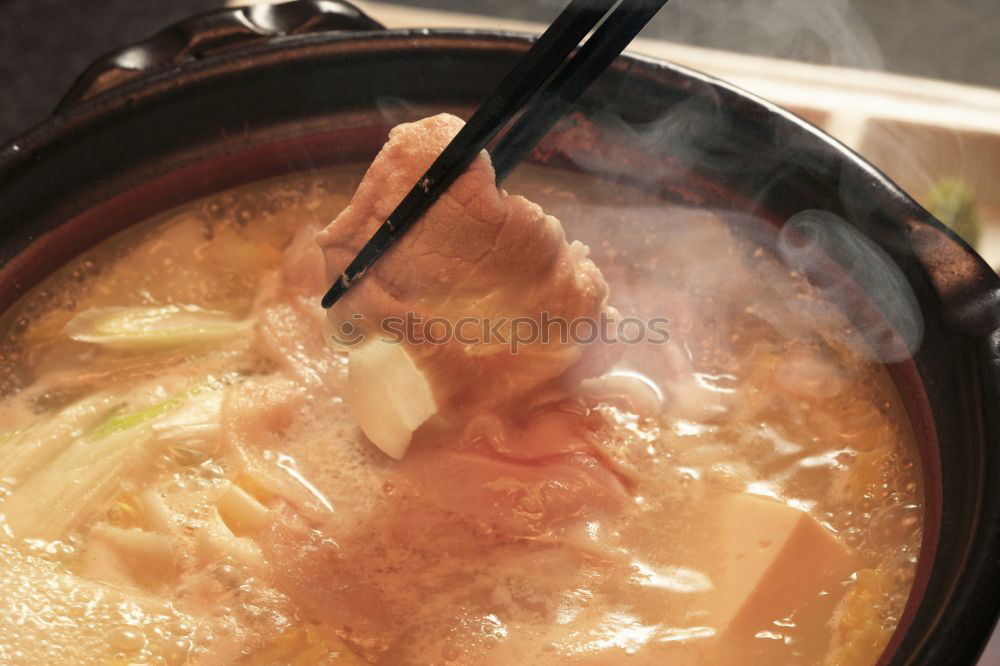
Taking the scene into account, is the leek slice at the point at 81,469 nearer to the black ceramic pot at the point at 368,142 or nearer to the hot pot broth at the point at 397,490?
the hot pot broth at the point at 397,490

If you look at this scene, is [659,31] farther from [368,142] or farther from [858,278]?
[858,278]

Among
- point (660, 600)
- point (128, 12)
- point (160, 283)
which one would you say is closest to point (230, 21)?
point (160, 283)

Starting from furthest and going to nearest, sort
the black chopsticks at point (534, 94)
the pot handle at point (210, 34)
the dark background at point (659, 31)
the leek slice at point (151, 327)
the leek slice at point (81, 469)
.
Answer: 1. the dark background at point (659, 31)
2. the pot handle at point (210, 34)
3. the leek slice at point (151, 327)
4. the leek slice at point (81, 469)
5. the black chopsticks at point (534, 94)

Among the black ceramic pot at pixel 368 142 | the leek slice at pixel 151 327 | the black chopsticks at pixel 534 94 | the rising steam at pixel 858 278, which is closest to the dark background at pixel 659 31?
the black ceramic pot at pixel 368 142

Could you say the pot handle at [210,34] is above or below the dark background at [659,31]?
below

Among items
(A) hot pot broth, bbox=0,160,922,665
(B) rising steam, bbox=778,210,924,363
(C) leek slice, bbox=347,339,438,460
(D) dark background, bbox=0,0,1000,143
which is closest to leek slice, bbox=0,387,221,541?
(A) hot pot broth, bbox=0,160,922,665

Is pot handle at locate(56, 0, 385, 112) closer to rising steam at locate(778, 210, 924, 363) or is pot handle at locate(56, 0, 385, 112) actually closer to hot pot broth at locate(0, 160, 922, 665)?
hot pot broth at locate(0, 160, 922, 665)
